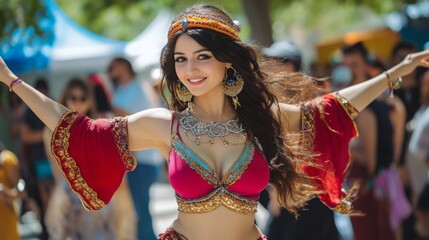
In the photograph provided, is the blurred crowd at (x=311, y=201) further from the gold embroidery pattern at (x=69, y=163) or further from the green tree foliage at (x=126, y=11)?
the gold embroidery pattern at (x=69, y=163)

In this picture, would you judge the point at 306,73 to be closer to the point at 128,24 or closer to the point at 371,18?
the point at 128,24

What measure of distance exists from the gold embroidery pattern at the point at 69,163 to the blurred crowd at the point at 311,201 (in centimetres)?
161

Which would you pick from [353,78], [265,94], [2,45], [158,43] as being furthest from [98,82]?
[158,43]

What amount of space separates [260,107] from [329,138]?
1.68 ft

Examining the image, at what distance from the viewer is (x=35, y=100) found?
13.3ft

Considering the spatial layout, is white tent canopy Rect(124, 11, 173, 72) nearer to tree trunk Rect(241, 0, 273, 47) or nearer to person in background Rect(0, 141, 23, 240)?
tree trunk Rect(241, 0, 273, 47)

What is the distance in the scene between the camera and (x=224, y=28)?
418 centimetres

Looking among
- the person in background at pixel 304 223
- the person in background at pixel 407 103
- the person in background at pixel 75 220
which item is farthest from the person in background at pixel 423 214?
the person in background at pixel 75 220

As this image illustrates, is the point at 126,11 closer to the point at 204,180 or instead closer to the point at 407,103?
the point at 407,103

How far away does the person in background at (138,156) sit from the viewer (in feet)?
26.6

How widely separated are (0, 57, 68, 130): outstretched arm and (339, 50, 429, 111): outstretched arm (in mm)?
1480

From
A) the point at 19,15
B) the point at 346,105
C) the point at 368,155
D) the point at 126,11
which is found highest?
the point at 19,15

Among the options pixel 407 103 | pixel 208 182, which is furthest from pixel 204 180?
pixel 407 103

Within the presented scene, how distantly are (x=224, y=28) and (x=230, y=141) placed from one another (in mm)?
511
